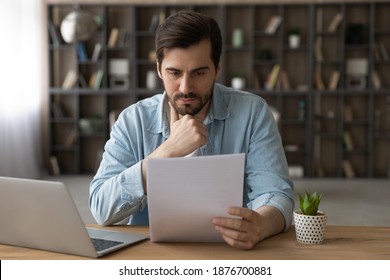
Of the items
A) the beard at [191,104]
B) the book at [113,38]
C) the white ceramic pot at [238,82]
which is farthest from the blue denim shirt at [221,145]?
the book at [113,38]

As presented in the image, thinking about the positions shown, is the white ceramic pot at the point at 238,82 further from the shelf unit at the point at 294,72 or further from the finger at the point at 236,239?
the finger at the point at 236,239

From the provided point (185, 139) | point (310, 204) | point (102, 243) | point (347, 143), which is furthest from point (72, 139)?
point (310, 204)

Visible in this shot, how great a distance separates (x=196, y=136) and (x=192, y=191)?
1.04 ft

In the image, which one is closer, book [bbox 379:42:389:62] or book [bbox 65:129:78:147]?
book [bbox 379:42:389:62]

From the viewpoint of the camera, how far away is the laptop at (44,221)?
128cm

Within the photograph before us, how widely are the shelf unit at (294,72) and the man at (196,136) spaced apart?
551cm

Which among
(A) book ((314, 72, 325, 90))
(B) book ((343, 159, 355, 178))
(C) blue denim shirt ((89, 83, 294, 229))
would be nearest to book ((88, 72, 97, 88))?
(A) book ((314, 72, 325, 90))

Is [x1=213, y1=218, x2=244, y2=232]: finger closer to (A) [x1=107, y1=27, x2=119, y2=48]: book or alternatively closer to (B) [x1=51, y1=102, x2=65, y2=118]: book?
(A) [x1=107, y1=27, x2=119, y2=48]: book

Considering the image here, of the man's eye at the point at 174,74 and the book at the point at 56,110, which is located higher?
the man's eye at the point at 174,74

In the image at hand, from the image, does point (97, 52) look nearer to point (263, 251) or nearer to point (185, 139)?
point (185, 139)

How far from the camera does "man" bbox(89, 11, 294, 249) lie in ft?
5.29

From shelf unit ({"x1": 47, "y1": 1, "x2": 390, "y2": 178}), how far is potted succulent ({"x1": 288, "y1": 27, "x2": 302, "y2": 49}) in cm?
11

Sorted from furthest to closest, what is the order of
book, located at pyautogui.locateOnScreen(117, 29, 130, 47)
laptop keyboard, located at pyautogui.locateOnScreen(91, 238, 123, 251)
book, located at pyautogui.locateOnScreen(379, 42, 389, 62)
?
book, located at pyautogui.locateOnScreen(117, 29, 130, 47)
book, located at pyautogui.locateOnScreen(379, 42, 389, 62)
laptop keyboard, located at pyautogui.locateOnScreen(91, 238, 123, 251)

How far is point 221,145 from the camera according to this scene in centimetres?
190
